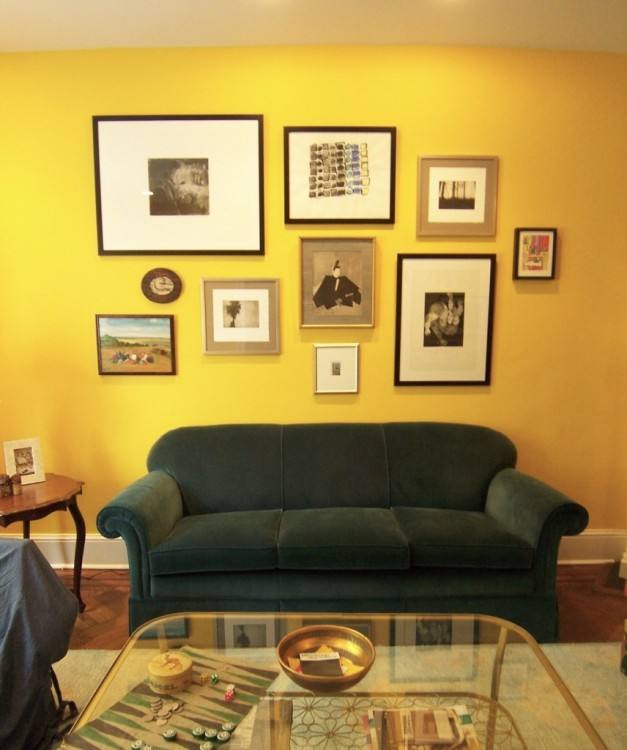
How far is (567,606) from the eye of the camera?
7.87 feet

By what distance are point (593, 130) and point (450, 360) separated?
1.54 meters

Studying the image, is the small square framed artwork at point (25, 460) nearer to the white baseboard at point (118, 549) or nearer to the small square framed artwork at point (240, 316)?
the white baseboard at point (118, 549)

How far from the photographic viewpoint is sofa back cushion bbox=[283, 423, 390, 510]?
2521 mm

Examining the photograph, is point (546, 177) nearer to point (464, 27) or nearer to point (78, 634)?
point (464, 27)

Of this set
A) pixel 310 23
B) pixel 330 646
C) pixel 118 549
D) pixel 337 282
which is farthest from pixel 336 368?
pixel 310 23

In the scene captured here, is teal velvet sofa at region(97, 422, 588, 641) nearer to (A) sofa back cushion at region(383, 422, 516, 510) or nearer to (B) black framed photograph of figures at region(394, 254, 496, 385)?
(A) sofa back cushion at region(383, 422, 516, 510)

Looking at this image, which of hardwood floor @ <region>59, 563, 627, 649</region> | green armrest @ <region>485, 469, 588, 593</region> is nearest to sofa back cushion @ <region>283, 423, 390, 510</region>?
green armrest @ <region>485, 469, 588, 593</region>

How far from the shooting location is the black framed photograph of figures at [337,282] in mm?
2674

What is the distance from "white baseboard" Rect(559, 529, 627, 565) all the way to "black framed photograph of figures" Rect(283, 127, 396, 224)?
2.27m

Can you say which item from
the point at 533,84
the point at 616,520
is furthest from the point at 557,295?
the point at 616,520

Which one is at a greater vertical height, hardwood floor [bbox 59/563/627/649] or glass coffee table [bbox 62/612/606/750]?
glass coffee table [bbox 62/612/606/750]

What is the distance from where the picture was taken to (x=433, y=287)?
271 centimetres

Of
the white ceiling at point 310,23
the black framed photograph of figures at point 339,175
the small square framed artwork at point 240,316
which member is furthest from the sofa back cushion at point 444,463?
the white ceiling at point 310,23

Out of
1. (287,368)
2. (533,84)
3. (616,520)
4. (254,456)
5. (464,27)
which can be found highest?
(464,27)
